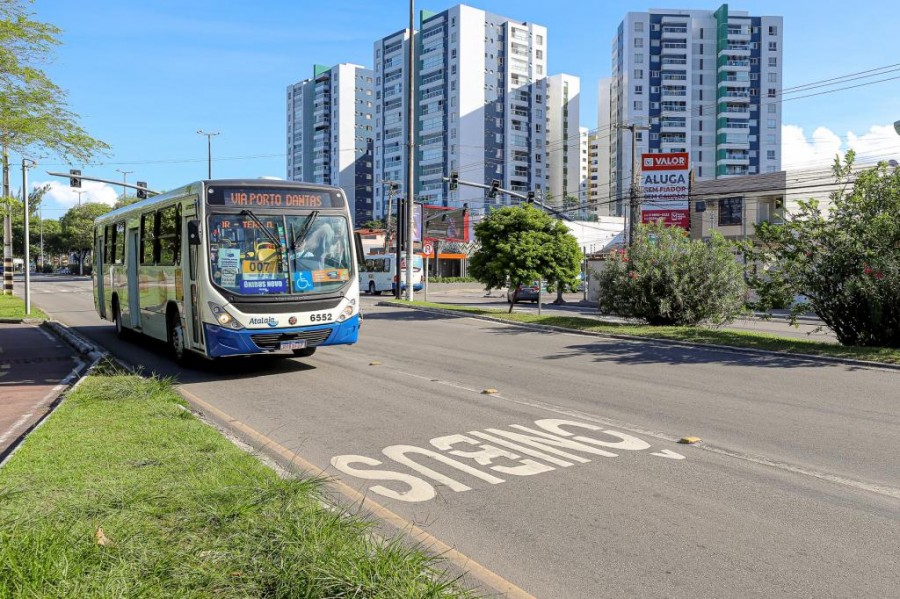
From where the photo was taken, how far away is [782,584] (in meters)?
3.96

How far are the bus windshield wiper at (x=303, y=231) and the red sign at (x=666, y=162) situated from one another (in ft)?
118

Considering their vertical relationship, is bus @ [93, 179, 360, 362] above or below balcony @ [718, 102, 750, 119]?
below

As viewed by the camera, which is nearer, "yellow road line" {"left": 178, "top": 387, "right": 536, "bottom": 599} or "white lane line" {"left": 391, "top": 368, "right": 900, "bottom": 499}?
"yellow road line" {"left": 178, "top": 387, "right": 536, "bottom": 599}

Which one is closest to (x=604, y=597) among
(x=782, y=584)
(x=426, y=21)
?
(x=782, y=584)

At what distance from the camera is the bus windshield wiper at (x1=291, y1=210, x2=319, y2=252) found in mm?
11539

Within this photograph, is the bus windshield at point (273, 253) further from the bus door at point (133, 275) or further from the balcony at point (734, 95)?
the balcony at point (734, 95)

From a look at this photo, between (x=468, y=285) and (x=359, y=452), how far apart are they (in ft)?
216

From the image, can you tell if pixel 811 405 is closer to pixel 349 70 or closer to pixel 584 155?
pixel 349 70

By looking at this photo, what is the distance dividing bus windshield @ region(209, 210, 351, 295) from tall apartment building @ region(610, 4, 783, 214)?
3904 inches

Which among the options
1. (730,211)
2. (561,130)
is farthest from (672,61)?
(730,211)

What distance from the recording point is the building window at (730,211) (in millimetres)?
51844

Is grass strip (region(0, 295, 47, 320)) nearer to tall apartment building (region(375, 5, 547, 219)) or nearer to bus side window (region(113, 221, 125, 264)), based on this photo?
bus side window (region(113, 221, 125, 264))

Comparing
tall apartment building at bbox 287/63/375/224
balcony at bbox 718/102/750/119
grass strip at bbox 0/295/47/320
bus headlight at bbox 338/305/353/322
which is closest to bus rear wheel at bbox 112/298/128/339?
grass strip at bbox 0/295/47/320

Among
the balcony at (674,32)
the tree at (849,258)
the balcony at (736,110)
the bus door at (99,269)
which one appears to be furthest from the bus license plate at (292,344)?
the balcony at (736,110)
